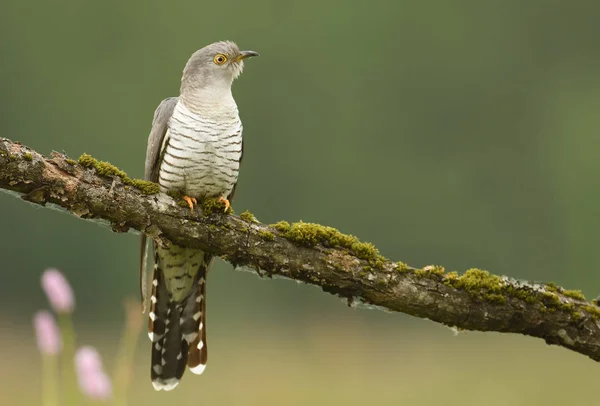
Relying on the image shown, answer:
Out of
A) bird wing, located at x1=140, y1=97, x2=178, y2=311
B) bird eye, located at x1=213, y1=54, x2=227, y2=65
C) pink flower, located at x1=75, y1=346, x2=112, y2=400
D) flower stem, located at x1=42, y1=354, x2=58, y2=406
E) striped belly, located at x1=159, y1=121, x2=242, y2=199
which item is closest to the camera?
pink flower, located at x1=75, y1=346, x2=112, y2=400

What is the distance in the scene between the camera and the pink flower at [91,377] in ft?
9.50

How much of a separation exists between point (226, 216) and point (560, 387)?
5.16 metres

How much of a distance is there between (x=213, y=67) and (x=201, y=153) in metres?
0.58

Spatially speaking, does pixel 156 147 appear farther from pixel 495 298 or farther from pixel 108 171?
pixel 495 298

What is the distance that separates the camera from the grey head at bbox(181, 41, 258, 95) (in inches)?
166

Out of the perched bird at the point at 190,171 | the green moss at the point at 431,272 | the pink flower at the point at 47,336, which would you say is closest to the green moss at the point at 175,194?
the perched bird at the point at 190,171

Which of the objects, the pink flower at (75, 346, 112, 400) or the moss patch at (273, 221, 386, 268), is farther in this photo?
the moss patch at (273, 221, 386, 268)

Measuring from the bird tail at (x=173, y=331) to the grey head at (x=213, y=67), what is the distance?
84 cm

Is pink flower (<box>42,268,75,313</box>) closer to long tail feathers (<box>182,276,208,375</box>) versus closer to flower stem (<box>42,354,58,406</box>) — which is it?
→ flower stem (<box>42,354,58,406</box>)

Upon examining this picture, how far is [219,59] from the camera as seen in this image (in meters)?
4.40

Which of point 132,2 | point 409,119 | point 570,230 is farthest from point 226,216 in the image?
point 132,2

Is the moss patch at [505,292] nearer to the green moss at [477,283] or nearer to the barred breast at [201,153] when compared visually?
the green moss at [477,283]

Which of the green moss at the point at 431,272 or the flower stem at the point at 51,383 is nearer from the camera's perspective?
the flower stem at the point at 51,383

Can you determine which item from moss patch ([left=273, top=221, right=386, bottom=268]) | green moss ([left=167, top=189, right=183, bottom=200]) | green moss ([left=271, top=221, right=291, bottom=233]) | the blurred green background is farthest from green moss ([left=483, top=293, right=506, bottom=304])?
the blurred green background
